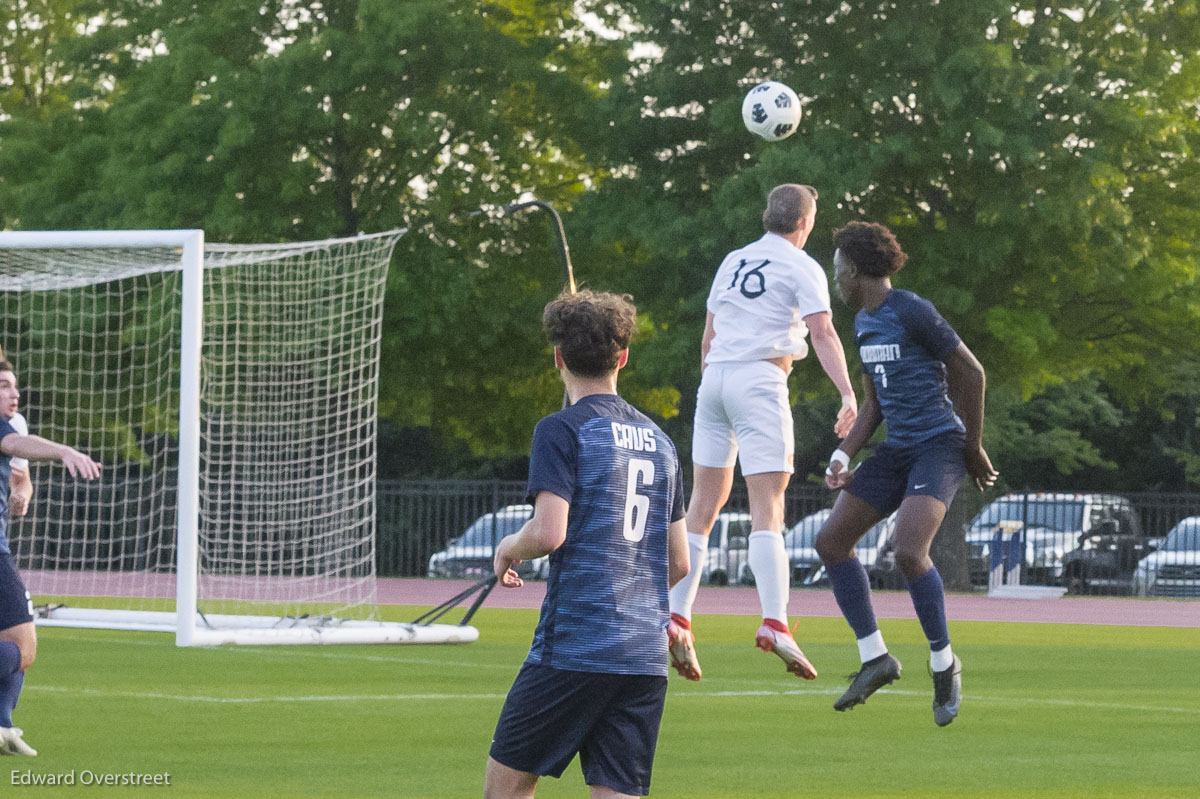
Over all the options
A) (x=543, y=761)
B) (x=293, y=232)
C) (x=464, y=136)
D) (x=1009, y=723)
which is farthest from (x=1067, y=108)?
(x=543, y=761)

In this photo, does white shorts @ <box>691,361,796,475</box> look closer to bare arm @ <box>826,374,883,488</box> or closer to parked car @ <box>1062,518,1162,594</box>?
bare arm @ <box>826,374,883,488</box>

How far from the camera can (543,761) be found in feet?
16.1

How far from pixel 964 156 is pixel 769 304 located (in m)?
19.6

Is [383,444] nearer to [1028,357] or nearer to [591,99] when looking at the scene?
[591,99]

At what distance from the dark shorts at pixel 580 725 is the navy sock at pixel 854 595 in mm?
4217

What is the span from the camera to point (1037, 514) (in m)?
31.7

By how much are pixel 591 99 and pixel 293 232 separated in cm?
568

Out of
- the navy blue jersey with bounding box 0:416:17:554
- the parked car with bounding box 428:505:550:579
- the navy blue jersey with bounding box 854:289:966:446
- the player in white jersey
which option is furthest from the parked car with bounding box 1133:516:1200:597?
the navy blue jersey with bounding box 0:416:17:554

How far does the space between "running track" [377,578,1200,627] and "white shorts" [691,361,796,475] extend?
1249 cm

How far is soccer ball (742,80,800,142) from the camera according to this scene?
1202 centimetres

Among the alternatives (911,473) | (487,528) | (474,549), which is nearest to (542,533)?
(911,473)

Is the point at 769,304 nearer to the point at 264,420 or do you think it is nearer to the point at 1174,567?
the point at 264,420

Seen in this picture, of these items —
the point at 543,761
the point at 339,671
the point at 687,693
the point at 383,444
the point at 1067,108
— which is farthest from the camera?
the point at 383,444

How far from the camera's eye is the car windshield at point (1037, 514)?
98.1 ft
